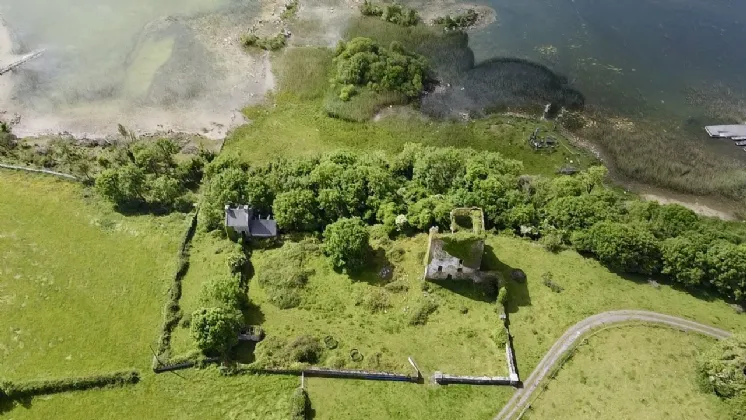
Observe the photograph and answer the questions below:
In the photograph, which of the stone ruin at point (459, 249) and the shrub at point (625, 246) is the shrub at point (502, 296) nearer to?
the stone ruin at point (459, 249)

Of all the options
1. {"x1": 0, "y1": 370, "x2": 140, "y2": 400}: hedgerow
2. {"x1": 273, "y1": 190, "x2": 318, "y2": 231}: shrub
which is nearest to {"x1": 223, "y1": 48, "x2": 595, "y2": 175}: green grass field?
{"x1": 273, "y1": 190, "x2": 318, "y2": 231}: shrub

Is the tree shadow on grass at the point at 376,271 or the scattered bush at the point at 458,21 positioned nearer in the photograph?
the tree shadow on grass at the point at 376,271

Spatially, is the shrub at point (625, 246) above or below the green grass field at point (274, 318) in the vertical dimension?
above

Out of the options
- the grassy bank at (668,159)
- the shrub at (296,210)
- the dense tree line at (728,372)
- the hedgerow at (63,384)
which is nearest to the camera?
the dense tree line at (728,372)

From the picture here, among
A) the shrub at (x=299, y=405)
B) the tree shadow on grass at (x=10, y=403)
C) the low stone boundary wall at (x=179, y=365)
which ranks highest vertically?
the shrub at (x=299, y=405)

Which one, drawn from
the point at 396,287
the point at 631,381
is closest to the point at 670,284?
the point at 631,381

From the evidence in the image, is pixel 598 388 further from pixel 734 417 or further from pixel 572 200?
pixel 572 200

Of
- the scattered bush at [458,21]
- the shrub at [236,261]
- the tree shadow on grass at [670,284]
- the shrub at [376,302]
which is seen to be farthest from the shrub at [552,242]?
the scattered bush at [458,21]

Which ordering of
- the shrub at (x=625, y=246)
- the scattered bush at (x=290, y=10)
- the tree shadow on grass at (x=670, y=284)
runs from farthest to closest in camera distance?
the scattered bush at (x=290, y=10)
the tree shadow on grass at (x=670, y=284)
the shrub at (x=625, y=246)
